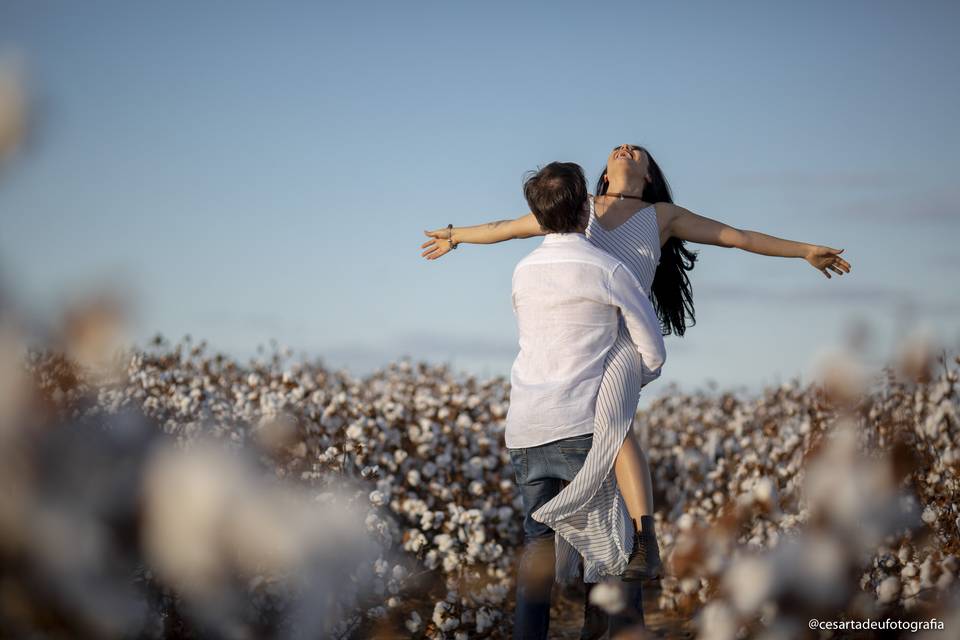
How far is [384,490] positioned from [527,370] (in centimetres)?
197

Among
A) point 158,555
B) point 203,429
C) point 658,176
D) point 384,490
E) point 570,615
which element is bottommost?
point 570,615

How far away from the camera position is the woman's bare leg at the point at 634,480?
11.6 feet

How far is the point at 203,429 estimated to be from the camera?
5215mm

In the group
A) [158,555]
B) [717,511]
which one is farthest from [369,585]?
[158,555]

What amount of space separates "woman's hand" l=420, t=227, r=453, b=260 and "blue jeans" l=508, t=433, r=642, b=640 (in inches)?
49.8

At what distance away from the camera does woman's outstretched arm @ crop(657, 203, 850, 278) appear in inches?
161

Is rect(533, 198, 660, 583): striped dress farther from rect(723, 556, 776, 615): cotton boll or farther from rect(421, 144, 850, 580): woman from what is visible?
rect(723, 556, 776, 615): cotton boll

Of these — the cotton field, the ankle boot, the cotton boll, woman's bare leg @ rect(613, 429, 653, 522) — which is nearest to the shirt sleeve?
woman's bare leg @ rect(613, 429, 653, 522)

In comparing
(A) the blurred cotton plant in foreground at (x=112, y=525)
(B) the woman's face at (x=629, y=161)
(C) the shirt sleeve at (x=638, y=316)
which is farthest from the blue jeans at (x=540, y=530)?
(A) the blurred cotton plant in foreground at (x=112, y=525)

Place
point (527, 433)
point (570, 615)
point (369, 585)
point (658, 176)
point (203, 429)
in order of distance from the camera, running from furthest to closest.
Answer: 1. point (570, 615)
2. point (203, 429)
3. point (369, 585)
4. point (658, 176)
5. point (527, 433)

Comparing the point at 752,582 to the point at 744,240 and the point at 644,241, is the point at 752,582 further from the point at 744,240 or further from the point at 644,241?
the point at 744,240

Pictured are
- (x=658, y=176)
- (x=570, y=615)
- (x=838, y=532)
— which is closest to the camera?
(x=838, y=532)

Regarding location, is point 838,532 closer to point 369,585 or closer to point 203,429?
point 369,585

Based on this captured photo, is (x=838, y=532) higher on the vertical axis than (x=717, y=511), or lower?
higher
